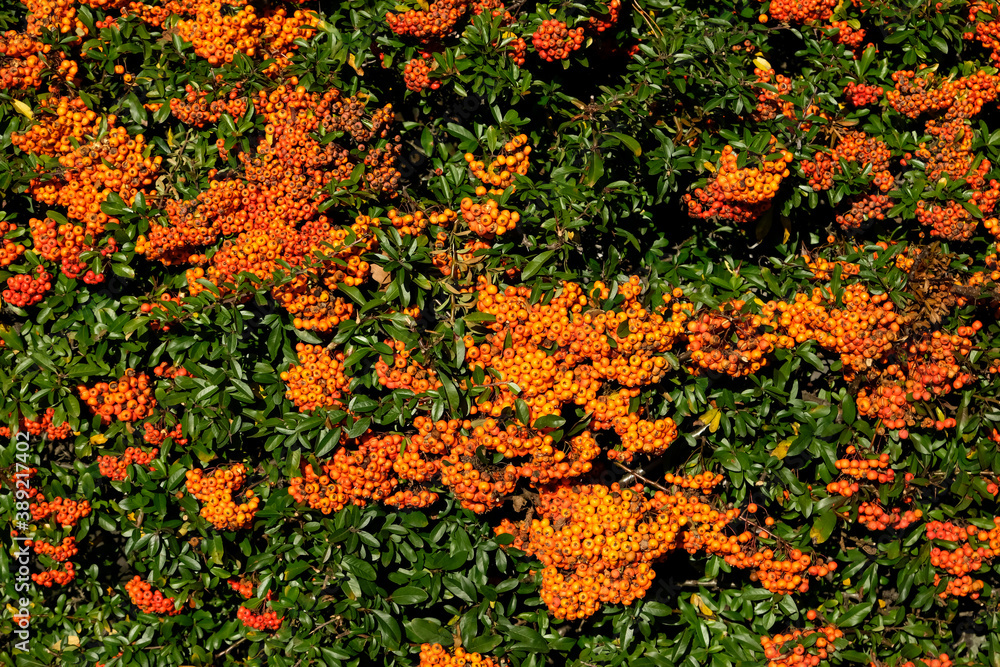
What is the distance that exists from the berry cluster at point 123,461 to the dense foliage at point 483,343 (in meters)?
0.03

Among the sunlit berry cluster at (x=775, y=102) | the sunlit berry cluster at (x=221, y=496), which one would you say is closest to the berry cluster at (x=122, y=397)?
the sunlit berry cluster at (x=221, y=496)

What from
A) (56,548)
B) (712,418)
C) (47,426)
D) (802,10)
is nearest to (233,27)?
(47,426)

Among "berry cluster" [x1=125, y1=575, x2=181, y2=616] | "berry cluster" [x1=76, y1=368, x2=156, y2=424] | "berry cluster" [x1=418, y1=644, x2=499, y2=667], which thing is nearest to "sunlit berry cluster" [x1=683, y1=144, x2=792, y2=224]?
"berry cluster" [x1=418, y1=644, x2=499, y2=667]

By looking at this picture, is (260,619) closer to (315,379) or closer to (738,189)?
(315,379)

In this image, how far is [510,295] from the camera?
157 inches

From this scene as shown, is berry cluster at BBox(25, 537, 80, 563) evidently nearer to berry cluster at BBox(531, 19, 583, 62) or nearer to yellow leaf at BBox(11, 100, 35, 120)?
yellow leaf at BBox(11, 100, 35, 120)

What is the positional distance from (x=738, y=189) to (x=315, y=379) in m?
2.79

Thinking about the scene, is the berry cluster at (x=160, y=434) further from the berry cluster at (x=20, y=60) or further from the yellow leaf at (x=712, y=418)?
the yellow leaf at (x=712, y=418)

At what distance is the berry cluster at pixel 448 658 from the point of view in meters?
3.91

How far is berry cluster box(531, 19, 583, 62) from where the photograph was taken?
4.15 meters

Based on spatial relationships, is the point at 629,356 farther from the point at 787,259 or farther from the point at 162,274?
the point at 162,274

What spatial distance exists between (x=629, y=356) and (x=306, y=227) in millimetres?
2051

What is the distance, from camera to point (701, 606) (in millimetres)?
4504

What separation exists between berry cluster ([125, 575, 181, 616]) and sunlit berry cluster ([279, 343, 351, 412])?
5.26ft
